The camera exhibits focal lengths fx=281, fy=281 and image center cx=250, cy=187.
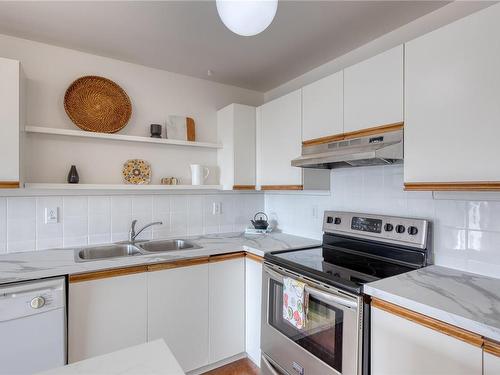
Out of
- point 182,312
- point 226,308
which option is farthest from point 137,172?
point 226,308

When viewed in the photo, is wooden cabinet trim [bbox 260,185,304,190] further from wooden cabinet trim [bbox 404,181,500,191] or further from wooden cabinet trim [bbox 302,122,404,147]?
wooden cabinet trim [bbox 404,181,500,191]

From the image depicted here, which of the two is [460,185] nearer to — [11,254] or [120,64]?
[120,64]

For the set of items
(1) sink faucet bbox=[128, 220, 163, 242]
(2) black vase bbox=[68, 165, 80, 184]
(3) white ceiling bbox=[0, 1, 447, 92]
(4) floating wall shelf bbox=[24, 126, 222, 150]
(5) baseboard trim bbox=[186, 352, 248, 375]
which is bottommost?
(5) baseboard trim bbox=[186, 352, 248, 375]

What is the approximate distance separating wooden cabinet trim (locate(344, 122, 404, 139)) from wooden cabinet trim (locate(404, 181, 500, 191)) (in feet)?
1.01

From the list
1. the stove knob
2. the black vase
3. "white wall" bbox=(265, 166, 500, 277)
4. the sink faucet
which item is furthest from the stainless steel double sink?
the stove knob

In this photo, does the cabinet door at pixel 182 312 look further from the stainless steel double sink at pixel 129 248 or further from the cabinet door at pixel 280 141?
the cabinet door at pixel 280 141

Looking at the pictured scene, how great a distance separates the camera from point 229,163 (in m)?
2.51

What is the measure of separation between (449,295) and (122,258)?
1.72 metres

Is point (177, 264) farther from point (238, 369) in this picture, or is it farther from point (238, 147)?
point (238, 147)

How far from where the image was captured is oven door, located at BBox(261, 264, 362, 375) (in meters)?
1.31

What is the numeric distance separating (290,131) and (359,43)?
2.53 feet

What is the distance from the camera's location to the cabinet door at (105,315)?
1599 millimetres

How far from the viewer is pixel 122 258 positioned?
1744 millimetres

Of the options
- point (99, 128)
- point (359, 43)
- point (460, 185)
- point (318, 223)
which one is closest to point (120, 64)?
point (99, 128)
